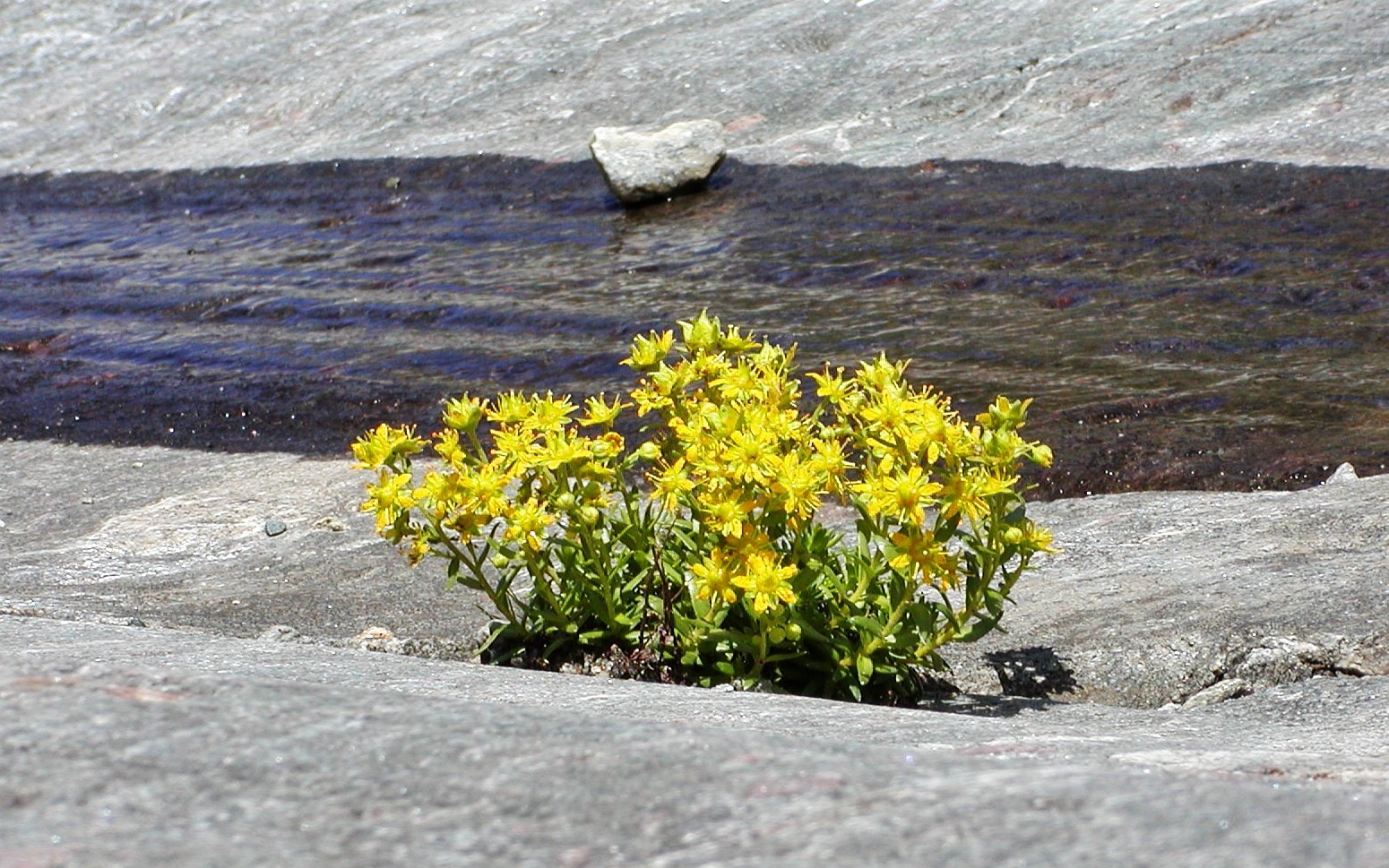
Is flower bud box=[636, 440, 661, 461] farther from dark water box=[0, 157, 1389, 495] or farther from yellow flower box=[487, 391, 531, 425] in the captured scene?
dark water box=[0, 157, 1389, 495]

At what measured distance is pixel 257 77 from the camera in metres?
17.3

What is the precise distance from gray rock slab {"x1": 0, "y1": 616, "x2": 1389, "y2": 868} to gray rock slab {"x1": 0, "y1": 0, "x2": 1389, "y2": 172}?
31.4ft

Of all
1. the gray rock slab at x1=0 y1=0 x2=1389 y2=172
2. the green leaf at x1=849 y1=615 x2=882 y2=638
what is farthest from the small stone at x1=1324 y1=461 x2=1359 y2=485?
the gray rock slab at x1=0 y1=0 x2=1389 y2=172

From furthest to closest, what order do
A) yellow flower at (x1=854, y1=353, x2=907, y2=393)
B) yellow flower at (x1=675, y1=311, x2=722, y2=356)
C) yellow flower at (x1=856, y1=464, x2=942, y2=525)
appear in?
yellow flower at (x1=675, y1=311, x2=722, y2=356) < yellow flower at (x1=854, y1=353, x2=907, y2=393) < yellow flower at (x1=856, y1=464, x2=942, y2=525)

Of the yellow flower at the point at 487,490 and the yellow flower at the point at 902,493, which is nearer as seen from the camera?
the yellow flower at the point at 902,493

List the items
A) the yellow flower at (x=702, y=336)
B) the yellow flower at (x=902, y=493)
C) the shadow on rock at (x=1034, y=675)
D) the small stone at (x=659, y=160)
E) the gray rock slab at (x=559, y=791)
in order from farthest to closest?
the small stone at (x=659, y=160) → the shadow on rock at (x=1034, y=675) → the yellow flower at (x=702, y=336) → the yellow flower at (x=902, y=493) → the gray rock slab at (x=559, y=791)

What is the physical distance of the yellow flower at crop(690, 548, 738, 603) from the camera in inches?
127

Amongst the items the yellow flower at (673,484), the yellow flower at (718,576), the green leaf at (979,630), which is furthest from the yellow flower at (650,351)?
the green leaf at (979,630)

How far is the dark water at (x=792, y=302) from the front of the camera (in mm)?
6867

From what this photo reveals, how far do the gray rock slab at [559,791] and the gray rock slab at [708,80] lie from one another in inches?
377

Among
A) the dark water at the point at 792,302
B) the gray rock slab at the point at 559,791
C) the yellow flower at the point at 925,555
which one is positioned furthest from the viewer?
the dark water at the point at 792,302

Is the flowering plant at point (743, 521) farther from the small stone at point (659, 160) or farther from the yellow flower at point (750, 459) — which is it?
the small stone at point (659, 160)

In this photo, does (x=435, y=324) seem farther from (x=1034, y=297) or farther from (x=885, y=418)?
(x=885, y=418)

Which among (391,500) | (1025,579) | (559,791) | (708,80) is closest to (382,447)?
(391,500)
